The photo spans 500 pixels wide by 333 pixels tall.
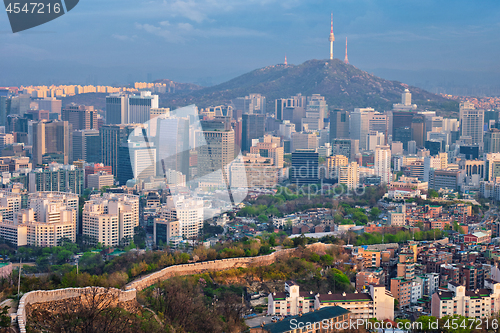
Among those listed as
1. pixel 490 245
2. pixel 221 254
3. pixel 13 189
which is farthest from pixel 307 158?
pixel 221 254

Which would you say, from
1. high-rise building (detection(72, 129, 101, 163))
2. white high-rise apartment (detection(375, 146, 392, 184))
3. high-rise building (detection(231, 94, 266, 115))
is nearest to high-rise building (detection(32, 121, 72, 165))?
high-rise building (detection(72, 129, 101, 163))

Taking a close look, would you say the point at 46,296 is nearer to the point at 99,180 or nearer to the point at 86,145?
the point at 99,180

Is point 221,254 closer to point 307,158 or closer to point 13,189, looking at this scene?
point 13,189

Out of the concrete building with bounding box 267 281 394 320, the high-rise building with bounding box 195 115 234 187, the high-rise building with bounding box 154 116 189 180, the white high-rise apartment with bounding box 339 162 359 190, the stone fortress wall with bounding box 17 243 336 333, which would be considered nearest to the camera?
the stone fortress wall with bounding box 17 243 336 333

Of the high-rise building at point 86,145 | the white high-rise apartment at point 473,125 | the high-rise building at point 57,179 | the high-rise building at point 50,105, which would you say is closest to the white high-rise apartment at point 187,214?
the high-rise building at point 57,179

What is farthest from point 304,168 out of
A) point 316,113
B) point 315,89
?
point 315,89

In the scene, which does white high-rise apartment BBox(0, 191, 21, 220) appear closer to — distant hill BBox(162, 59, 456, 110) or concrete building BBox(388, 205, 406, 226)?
concrete building BBox(388, 205, 406, 226)
